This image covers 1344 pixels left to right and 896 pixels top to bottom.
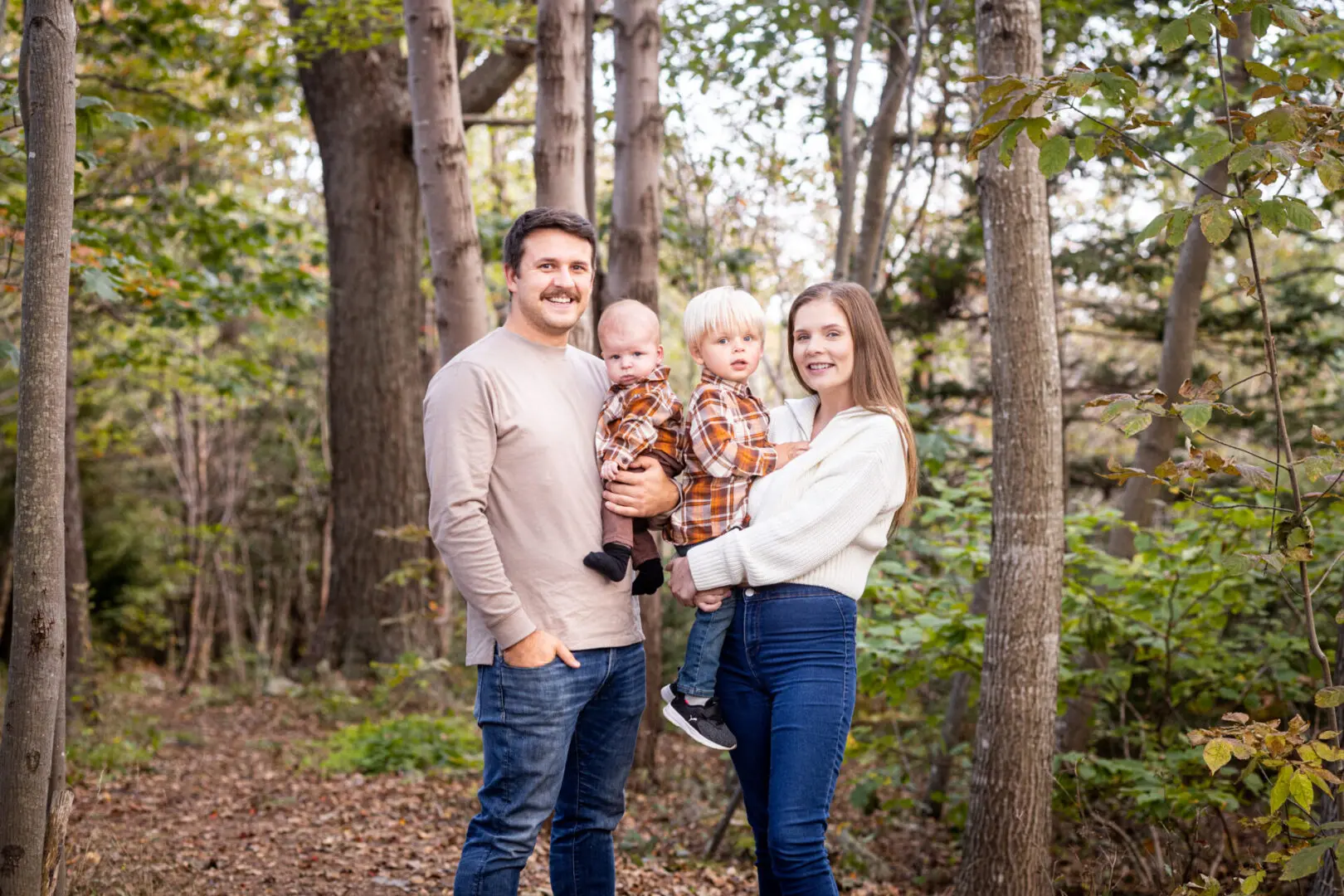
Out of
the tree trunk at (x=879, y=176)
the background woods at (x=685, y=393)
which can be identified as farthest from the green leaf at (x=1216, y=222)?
the tree trunk at (x=879, y=176)

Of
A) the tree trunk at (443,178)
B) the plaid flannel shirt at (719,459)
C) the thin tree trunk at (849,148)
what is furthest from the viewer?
the thin tree trunk at (849,148)

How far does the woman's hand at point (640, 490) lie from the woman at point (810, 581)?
6.3 inches

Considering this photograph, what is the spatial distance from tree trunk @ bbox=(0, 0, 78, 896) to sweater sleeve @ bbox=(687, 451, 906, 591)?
1.64m

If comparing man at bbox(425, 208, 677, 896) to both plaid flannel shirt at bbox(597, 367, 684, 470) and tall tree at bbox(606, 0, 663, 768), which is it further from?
tall tree at bbox(606, 0, 663, 768)

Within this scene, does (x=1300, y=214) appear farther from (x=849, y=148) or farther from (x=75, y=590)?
(x=75, y=590)

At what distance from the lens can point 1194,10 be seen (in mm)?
2582

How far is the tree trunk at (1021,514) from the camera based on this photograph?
141 inches

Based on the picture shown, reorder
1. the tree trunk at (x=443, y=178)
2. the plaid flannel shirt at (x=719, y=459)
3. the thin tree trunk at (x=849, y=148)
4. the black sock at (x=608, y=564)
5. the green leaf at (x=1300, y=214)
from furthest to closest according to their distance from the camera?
the thin tree trunk at (x=849, y=148)
the tree trunk at (x=443, y=178)
the plaid flannel shirt at (x=719, y=459)
the black sock at (x=608, y=564)
the green leaf at (x=1300, y=214)

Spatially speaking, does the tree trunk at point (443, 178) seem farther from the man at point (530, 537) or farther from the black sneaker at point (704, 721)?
the black sneaker at point (704, 721)

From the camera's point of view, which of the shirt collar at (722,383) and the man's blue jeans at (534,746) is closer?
the man's blue jeans at (534,746)

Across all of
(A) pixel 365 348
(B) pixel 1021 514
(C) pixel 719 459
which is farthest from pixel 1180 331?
(A) pixel 365 348

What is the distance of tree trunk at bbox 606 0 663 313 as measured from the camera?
4906 mm

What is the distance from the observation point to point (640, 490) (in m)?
2.69

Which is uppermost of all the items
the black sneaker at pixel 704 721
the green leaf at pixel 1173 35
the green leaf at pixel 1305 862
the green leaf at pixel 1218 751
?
the green leaf at pixel 1173 35
